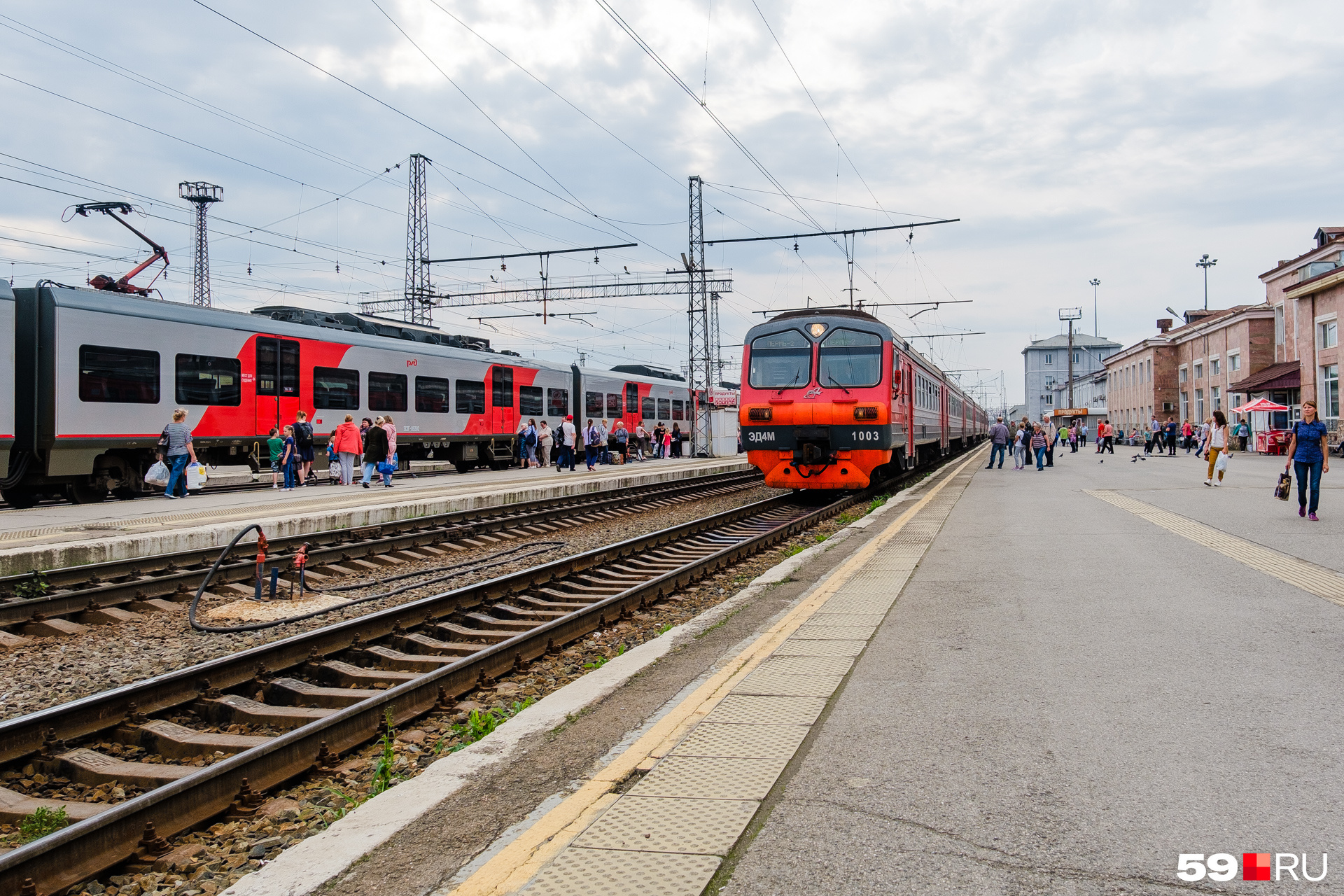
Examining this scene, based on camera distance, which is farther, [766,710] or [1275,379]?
[1275,379]

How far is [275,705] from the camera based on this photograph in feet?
17.7

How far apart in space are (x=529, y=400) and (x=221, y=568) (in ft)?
66.6

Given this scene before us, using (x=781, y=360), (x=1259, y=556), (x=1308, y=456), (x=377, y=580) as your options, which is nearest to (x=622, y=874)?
(x=377, y=580)

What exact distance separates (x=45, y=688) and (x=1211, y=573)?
343 inches

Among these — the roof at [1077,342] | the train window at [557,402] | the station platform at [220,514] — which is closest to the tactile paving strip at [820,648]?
the station platform at [220,514]

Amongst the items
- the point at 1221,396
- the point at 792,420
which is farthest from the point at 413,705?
the point at 1221,396

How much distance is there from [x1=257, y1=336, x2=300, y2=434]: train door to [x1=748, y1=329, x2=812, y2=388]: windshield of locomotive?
10106mm

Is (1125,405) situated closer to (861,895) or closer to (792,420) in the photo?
(792,420)

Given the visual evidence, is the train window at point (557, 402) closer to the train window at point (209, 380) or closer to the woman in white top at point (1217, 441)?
the train window at point (209, 380)

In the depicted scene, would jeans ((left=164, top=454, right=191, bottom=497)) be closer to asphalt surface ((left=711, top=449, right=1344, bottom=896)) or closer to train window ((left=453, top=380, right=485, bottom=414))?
train window ((left=453, top=380, right=485, bottom=414))

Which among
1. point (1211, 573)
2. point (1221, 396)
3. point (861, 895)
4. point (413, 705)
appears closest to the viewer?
point (861, 895)

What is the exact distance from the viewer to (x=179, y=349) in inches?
687

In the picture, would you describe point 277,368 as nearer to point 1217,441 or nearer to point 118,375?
point 118,375

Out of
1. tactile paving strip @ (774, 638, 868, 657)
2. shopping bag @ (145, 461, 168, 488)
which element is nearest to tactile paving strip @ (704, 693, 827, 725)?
tactile paving strip @ (774, 638, 868, 657)
